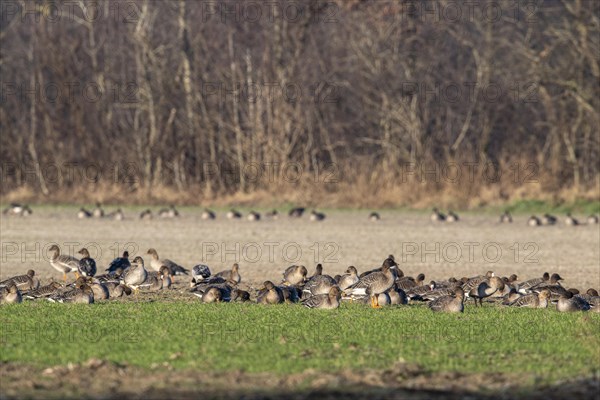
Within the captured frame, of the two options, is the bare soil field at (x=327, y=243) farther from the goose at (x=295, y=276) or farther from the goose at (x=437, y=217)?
the goose at (x=295, y=276)

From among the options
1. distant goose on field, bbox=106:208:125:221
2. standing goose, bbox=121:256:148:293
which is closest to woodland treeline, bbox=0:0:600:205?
distant goose on field, bbox=106:208:125:221

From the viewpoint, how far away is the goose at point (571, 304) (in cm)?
1317

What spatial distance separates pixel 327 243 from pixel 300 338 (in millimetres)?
13290

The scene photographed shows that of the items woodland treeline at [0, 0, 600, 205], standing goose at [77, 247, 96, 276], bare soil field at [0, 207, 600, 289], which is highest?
woodland treeline at [0, 0, 600, 205]

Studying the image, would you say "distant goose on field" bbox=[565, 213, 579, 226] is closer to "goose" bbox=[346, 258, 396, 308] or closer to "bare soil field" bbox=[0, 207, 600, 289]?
"bare soil field" bbox=[0, 207, 600, 289]

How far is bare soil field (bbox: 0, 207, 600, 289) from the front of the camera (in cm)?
1975

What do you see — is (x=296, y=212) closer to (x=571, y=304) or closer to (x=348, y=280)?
(x=348, y=280)

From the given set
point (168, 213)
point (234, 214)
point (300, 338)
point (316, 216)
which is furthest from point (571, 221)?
point (300, 338)

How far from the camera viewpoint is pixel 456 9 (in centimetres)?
3766

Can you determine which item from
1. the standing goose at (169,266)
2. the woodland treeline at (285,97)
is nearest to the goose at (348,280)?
the standing goose at (169,266)

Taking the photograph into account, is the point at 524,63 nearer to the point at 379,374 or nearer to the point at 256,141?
the point at 256,141

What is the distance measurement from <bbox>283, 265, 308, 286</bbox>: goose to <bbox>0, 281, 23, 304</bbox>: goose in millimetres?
4076

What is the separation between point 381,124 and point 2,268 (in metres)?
20.9

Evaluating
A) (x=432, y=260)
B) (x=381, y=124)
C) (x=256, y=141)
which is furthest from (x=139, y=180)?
(x=432, y=260)
